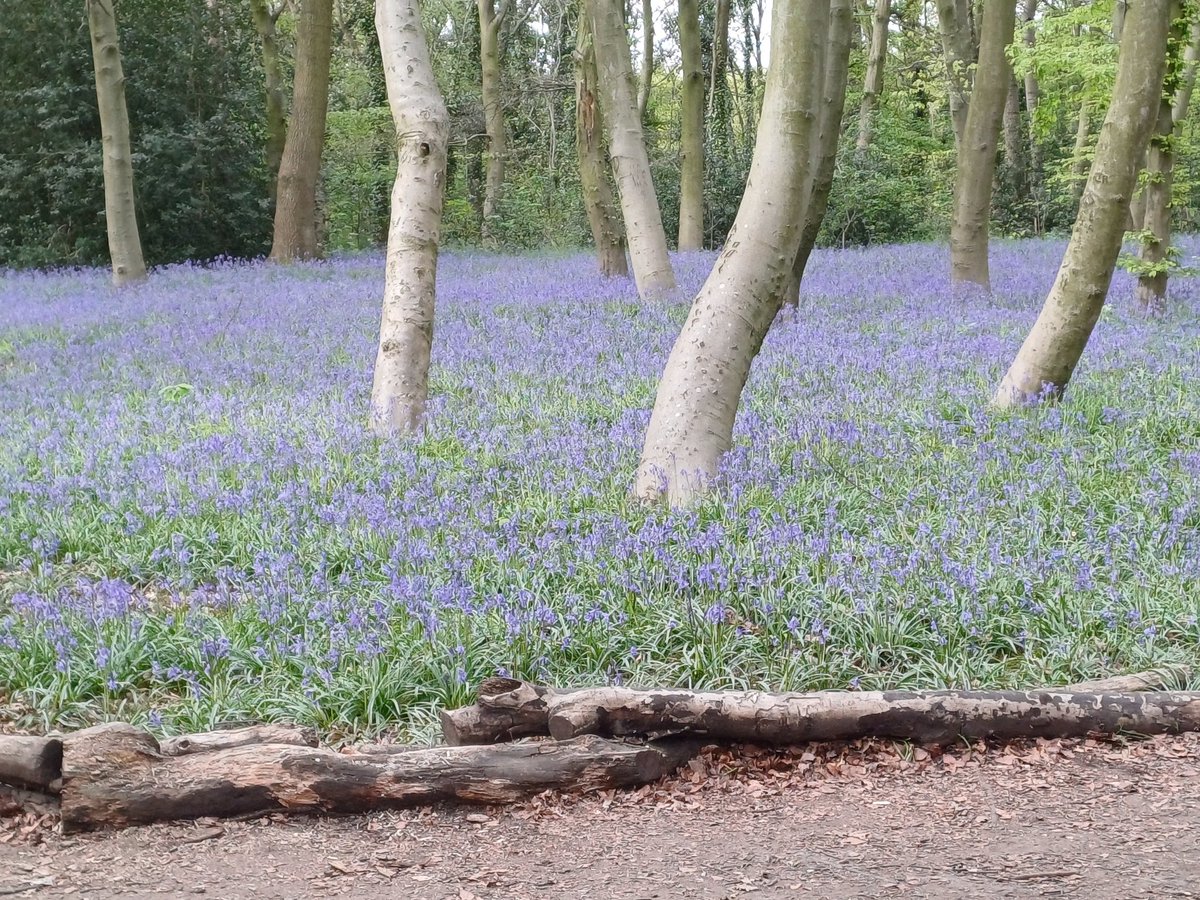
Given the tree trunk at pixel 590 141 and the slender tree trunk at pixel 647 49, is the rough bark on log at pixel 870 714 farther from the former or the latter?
the slender tree trunk at pixel 647 49

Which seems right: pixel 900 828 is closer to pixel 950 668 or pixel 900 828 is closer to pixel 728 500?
pixel 950 668

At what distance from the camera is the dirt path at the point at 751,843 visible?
11.0 feet

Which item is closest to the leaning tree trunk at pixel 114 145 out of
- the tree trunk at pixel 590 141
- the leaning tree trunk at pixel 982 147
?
the tree trunk at pixel 590 141

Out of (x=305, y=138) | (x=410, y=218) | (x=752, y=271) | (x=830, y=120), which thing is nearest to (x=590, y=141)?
(x=830, y=120)

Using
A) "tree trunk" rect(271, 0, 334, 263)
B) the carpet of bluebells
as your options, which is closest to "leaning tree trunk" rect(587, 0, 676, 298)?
the carpet of bluebells

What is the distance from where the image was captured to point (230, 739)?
3904 mm

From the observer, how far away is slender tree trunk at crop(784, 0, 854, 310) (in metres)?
11.6

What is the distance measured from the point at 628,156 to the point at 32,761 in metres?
12.9

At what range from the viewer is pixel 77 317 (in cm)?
1541

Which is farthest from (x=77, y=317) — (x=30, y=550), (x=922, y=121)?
(x=922, y=121)

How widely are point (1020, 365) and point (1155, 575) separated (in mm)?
3732

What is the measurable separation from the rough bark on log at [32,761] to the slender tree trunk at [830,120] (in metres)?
8.85

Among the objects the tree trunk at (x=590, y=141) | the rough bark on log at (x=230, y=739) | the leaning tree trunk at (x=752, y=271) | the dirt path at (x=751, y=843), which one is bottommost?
the dirt path at (x=751, y=843)

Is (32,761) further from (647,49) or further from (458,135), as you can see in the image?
(458,135)
